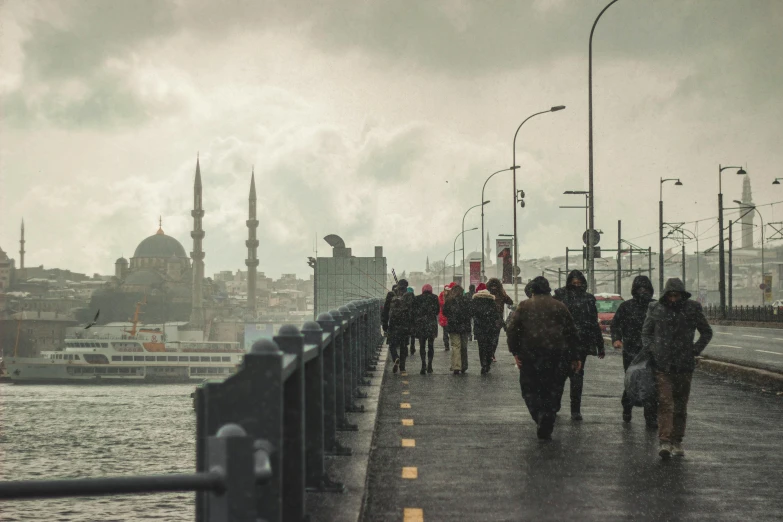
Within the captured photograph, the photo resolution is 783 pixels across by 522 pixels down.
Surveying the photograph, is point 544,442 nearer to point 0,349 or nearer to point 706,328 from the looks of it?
point 706,328

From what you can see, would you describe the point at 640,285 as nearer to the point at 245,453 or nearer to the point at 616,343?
the point at 616,343

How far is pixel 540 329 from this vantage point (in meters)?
10.0

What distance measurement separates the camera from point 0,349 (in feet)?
502

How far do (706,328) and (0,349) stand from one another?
157 m

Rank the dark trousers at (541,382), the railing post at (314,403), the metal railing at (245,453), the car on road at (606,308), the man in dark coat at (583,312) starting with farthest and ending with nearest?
the car on road at (606,308) < the man in dark coat at (583,312) < the dark trousers at (541,382) < the railing post at (314,403) < the metal railing at (245,453)

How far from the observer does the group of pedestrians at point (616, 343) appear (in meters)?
8.84

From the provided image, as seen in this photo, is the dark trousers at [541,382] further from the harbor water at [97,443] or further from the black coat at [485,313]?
the harbor water at [97,443]

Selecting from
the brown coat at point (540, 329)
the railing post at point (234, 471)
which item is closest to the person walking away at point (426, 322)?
the brown coat at point (540, 329)

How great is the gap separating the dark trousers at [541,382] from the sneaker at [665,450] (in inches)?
51.6

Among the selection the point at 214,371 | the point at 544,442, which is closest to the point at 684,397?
the point at 544,442

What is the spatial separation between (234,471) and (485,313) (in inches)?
626

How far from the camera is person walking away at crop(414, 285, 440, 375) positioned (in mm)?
18031

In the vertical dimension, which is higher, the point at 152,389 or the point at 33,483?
the point at 33,483

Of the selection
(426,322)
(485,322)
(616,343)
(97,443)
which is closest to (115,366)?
(97,443)
